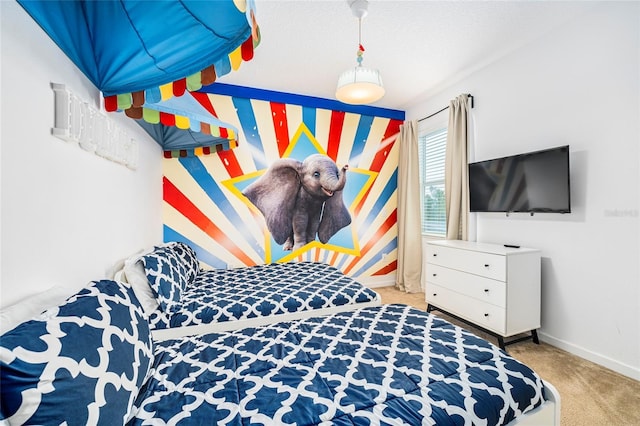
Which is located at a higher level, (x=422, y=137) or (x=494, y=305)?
(x=422, y=137)

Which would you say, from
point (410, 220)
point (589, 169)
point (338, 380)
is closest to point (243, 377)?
point (338, 380)

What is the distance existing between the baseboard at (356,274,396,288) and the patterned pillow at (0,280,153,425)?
132 inches

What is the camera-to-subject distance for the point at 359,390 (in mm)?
1008

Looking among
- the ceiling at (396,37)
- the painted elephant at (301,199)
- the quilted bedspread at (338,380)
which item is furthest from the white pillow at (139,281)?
the ceiling at (396,37)

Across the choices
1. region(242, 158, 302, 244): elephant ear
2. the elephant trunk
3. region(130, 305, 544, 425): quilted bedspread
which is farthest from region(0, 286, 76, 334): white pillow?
the elephant trunk

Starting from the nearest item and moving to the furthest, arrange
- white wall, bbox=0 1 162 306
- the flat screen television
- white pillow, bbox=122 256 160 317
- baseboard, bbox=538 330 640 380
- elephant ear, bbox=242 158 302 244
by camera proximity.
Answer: white wall, bbox=0 1 162 306 < white pillow, bbox=122 256 160 317 < baseboard, bbox=538 330 640 380 < the flat screen television < elephant ear, bbox=242 158 302 244

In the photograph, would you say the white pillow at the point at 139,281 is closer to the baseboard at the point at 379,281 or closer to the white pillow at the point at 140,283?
the white pillow at the point at 140,283

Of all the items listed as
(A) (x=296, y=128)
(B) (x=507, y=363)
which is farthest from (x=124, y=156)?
(B) (x=507, y=363)

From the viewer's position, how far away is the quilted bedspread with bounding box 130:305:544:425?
90 centimetres

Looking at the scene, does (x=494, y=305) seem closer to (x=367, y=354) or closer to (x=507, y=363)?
(x=507, y=363)

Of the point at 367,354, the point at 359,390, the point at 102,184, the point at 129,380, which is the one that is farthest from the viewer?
the point at 102,184

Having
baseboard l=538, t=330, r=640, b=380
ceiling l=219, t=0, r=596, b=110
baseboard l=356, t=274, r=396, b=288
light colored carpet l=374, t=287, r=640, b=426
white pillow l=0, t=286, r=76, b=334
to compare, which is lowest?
light colored carpet l=374, t=287, r=640, b=426

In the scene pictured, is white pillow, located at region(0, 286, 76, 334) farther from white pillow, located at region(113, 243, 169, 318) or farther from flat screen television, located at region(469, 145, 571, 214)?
flat screen television, located at region(469, 145, 571, 214)

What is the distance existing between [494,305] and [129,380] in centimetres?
254
